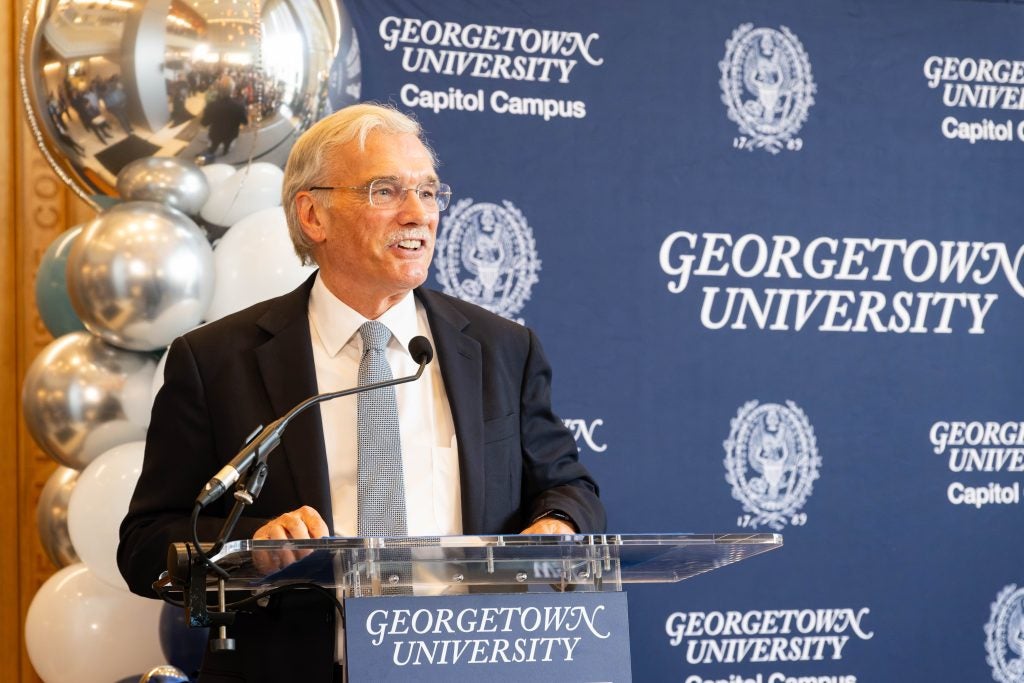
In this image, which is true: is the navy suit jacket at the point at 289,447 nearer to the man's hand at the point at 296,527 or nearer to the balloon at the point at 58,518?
the man's hand at the point at 296,527

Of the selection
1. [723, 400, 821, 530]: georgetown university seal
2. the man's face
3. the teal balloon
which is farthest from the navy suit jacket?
[723, 400, 821, 530]: georgetown university seal

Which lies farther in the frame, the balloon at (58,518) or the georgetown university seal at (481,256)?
the georgetown university seal at (481,256)

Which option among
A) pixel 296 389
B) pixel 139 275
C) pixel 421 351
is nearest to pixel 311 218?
pixel 296 389

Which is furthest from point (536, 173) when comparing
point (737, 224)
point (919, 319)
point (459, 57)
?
point (919, 319)

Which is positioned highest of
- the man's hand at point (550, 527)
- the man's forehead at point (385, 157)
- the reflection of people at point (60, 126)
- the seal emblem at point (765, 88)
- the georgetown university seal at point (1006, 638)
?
the seal emblem at point (765, 88)

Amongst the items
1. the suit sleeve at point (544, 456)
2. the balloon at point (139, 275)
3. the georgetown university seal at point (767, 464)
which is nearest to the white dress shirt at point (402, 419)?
the suit sleeve at point (544, 456)

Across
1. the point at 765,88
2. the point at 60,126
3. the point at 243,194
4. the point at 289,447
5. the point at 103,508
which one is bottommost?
the point at 103,508

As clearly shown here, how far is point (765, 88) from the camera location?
4703mm

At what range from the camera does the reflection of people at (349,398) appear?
6.89 ft

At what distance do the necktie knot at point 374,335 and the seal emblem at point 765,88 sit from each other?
107 inches

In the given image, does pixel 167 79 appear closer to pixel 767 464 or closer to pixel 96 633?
pixel 96 633

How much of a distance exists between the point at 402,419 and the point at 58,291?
5.54 ft

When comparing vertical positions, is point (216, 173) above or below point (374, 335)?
above

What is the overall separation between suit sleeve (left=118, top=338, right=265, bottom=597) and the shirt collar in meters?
0.24
